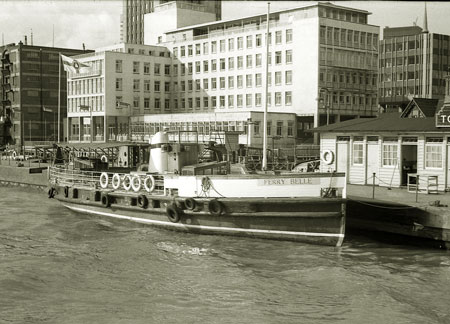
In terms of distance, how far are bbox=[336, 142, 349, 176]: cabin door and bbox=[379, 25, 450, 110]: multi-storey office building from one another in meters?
82.7

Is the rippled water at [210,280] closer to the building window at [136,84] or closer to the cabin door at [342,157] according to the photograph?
the cabin door at [342,157]

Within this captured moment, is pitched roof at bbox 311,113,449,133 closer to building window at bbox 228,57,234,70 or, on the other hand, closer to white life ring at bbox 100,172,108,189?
white life ring at bbox 100,172,108,189

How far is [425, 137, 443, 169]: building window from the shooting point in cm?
3244

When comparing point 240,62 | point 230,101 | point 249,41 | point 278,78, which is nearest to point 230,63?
point 240,62

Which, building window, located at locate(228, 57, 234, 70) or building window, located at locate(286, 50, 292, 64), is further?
building window, located at locate(228, 57, 234, 70)

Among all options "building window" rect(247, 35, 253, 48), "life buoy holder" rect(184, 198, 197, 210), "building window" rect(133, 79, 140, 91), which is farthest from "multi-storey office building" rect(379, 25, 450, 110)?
"life buoy holder" rect(184, 198, 197, 210)

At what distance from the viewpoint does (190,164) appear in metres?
32.4

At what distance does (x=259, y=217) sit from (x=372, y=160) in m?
11.5

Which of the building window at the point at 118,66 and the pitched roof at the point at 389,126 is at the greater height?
the building window at the point at 118,66

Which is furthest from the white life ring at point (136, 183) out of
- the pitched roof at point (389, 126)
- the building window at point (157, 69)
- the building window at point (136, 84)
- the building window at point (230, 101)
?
the building window at point (157, 69)

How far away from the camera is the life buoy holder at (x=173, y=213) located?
28906 millimetres

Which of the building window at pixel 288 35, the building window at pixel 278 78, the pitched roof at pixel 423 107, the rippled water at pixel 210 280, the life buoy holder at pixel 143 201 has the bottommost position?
the rippled water at pixel 210 280

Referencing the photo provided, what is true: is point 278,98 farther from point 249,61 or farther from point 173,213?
point 173,213

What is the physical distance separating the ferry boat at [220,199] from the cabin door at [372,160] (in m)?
9.53
